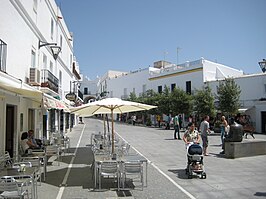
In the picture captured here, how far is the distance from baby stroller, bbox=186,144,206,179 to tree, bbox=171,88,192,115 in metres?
23.3

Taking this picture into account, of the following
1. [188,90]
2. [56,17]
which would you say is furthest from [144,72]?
[56,17]

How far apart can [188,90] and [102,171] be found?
108 ft

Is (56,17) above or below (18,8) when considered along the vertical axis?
above

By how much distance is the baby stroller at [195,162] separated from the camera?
8.59 meters

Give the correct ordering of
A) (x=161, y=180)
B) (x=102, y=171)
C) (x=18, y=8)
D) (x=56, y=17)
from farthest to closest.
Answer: (x=56, y=17) → (x=18, y=8) → (x=161, y=180) → (x=102, y=171)

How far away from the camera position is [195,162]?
8727mm

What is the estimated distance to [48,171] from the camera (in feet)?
32.2

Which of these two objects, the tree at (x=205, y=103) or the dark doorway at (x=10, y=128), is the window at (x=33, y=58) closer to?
the dark doorway at (x=10, y=128)

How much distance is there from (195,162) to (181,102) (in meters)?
23.4

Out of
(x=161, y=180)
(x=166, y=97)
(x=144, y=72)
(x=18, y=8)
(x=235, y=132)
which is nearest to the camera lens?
(x=161, y=180)

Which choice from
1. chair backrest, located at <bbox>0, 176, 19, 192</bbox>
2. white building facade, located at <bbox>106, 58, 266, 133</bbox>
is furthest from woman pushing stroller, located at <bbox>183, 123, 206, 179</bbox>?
white building facade, located at <bbox>106, 58, 266, 133</bbox>

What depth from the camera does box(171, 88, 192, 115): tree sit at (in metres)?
31.7

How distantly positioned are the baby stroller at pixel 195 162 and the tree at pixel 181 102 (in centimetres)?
2330

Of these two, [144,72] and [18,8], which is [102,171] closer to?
[18,8]
